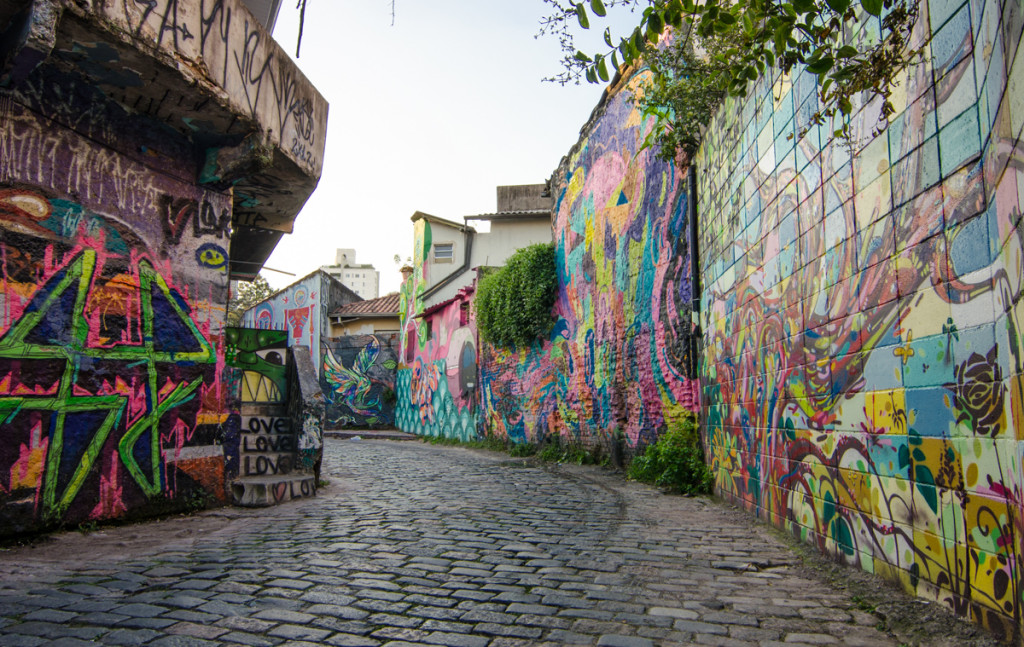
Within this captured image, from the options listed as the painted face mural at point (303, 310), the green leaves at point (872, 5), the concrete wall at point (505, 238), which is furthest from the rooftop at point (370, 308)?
the green leaves at point (872, 5)

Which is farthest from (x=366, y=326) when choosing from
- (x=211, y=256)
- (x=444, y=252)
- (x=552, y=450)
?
(x=211, y=256)

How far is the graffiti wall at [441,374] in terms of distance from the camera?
18828 mm

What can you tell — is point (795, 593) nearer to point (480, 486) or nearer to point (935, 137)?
point (935, 137)

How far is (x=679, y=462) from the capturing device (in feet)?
27.7

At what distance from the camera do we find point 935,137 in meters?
3.34

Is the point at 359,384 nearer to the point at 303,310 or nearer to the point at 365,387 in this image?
the point at 365,387

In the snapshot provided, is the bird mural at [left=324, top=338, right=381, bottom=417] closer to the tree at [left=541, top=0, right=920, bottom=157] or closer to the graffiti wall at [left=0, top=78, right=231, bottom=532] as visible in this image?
the graffiti wall at [left=0, top=78, right=231, bottom=532]

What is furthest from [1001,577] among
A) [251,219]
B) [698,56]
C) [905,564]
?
[251,219]

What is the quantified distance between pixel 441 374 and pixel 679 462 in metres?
13.4

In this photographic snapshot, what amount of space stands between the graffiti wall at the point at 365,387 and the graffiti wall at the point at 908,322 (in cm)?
2204

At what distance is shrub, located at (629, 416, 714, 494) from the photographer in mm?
8125

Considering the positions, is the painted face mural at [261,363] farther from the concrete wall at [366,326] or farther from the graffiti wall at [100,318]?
the concrete wall at [366,326]

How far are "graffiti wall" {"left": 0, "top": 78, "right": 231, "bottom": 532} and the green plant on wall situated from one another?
808cm

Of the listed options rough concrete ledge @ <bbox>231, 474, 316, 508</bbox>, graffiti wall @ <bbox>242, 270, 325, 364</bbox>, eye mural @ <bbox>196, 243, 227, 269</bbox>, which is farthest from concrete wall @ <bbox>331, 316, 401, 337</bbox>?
eye mural @ <bbox>196, 243, 227, 269</bbox>
